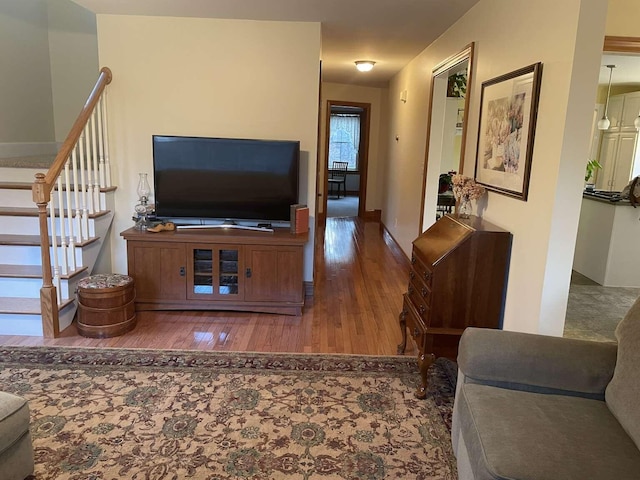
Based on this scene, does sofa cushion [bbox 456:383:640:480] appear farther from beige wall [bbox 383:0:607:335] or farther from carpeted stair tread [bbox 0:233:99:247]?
carpeted stair tread [bbox 0:233:99:247]

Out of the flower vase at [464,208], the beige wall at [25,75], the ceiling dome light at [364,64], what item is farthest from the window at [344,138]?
the flower vase at [464,208]

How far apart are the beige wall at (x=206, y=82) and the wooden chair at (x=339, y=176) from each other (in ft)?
28.1

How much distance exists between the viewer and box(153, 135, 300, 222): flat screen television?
3752mm

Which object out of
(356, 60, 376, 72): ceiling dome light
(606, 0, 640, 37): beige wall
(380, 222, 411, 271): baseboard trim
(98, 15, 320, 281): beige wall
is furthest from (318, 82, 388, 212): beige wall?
(606, 0, 640, 37): beige wall

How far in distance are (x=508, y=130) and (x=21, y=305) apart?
11.3ft

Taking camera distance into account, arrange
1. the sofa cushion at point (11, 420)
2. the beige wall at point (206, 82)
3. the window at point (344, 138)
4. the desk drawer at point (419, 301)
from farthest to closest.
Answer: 1. the window at point (344, 138)
2. the beige wall at point (206, 82)
3. the desk drawer at point (419, 301)
4. the sofa cushion at point (11, 420)

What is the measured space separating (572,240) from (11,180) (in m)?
4.21

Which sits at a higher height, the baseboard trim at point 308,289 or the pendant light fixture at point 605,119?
the pendant light fixture at point 605,119

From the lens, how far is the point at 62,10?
496 cm

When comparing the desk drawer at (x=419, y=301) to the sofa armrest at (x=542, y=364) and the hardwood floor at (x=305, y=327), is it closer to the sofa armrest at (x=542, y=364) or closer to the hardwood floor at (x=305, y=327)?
the hardwood floor at (x=305, y=327)

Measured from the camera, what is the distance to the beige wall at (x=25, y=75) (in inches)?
174

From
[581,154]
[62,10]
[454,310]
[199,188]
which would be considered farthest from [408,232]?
[62,10]

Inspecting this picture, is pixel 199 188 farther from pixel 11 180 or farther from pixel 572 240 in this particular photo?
pixel 572 240

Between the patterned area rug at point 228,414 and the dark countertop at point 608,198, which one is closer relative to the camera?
the patterned area rug at point 228,414
